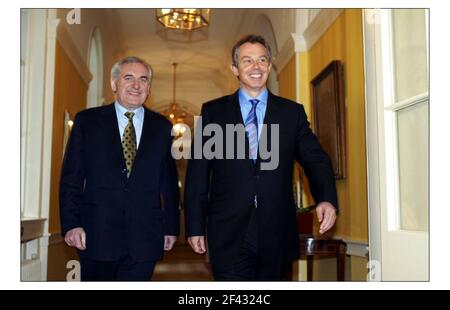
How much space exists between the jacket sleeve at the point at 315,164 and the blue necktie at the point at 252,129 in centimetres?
20

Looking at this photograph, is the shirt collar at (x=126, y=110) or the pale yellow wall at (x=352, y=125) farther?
the pale yellow wall at (x=352, y=125)

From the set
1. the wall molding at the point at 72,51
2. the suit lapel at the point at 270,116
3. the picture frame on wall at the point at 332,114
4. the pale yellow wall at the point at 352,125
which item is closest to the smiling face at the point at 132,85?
the suit lapel at the point at 270,116

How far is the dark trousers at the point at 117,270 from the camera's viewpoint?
2.71 meters

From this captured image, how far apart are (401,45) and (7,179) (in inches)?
69.6

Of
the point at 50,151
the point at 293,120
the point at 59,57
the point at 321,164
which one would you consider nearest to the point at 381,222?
the point at 321,164

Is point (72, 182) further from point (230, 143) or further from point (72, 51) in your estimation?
point (72, 51)

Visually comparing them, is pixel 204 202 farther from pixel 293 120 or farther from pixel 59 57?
pixel 59 57

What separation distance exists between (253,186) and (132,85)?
841mm

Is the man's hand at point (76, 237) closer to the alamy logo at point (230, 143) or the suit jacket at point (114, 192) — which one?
the suit jacket at point (114, 192)

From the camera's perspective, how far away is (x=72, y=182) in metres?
2.74

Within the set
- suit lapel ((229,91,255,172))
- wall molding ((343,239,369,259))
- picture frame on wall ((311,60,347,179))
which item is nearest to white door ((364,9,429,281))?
suit lapel ((229,91,255,172))

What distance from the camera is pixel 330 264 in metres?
4.88

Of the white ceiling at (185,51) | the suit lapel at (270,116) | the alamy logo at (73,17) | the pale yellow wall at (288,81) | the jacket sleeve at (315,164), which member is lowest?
the jacket sleeve at (315,164)

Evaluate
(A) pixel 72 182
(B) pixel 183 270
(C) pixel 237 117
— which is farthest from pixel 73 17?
(B) pixel 183 270
